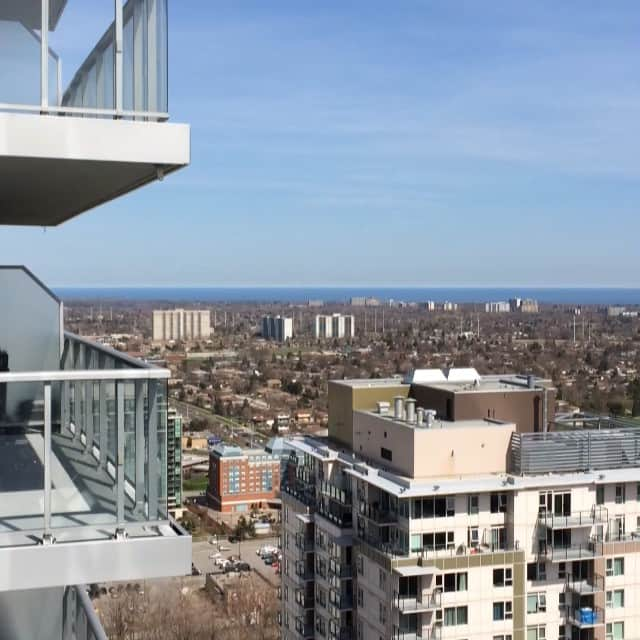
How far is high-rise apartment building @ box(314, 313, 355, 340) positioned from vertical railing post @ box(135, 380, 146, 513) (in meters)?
99.3

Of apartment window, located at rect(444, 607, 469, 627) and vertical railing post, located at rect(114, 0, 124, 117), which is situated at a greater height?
vertical railing post, located at rect(114, 0, 124, 117)

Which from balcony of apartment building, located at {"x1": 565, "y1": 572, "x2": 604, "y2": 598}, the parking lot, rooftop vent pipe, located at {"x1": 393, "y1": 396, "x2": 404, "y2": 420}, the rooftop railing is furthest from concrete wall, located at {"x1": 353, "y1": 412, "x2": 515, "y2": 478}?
the parking lot

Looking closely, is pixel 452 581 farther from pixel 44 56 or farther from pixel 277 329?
pixel 277 329

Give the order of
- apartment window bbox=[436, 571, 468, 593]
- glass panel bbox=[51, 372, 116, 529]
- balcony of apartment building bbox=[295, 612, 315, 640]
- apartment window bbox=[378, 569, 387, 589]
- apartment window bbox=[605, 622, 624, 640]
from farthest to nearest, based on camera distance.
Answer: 1. balcony of apartment building bbox=[295, 612, 315, 640]
2. apartment window bbox=[605, 622, 624, 640]
3. apartment window bbox=[378, 569, 387, 589]
4. apartment window bbox=[436, 571, 468, 593]
5. glass panel bbox=[51, 372, 116, 529]

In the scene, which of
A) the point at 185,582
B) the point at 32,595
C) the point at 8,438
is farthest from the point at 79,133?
the point at 185,582

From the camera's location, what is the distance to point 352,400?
571 inches

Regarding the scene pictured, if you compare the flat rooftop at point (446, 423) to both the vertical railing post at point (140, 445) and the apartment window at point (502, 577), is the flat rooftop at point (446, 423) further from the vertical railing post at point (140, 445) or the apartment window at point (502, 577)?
the vertical railing post at point (140, 445)

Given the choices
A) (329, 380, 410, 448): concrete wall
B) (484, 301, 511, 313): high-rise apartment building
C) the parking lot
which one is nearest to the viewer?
(329, 380, 410, 448): concrete wall

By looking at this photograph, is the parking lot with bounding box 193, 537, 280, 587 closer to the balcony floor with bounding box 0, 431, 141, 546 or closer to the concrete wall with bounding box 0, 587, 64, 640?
the concrete wall with bounding box 0, 587, 64, 640

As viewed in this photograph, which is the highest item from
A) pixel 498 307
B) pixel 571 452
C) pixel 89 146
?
pixel 89 146

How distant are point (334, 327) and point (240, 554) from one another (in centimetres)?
7054

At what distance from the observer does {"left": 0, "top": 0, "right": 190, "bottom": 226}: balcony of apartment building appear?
2.64 m

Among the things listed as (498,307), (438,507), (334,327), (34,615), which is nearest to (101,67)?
(34,615)

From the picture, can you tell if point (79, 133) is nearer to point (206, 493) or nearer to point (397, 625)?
point (397, 625)
